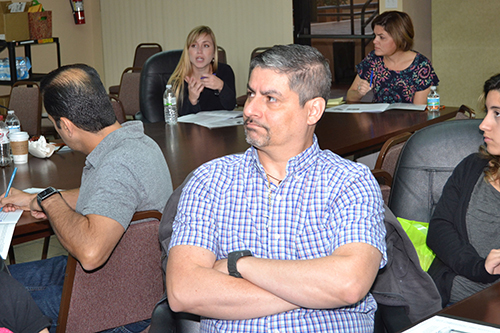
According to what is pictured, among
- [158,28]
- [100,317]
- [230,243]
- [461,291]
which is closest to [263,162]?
[230,243]

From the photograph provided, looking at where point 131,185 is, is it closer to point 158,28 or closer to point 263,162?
point 263,162

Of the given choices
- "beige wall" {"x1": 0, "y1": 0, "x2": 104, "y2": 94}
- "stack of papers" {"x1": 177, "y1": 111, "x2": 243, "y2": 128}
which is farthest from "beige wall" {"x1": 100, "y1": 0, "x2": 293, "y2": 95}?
"stack of papers" {"x1": 177, "y1": 111, "x2": 243, "y2": 128}

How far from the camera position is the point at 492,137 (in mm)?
1698

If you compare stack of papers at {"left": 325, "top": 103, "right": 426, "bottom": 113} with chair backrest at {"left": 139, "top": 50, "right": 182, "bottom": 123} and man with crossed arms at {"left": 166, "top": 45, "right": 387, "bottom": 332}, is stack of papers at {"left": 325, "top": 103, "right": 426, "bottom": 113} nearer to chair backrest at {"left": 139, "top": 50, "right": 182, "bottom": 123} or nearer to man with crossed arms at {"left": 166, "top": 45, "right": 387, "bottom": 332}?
chair backrest at {"left": 139, "top": 50, "right": 182, "bottom": 123}

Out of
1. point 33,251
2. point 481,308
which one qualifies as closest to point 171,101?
point 33,251

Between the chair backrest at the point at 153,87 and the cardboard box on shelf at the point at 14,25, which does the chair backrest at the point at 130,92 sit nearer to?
the chair backrest at the point at 153,87

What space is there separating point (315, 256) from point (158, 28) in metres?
6.64

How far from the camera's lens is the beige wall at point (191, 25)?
6.50 metres

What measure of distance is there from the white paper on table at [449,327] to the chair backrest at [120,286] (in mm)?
857

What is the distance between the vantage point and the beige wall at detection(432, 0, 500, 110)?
531cm

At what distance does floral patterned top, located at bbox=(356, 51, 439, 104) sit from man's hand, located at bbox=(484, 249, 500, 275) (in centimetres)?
232

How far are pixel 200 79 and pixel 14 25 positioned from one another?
3.50 metres

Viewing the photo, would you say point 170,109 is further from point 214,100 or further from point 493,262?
point 493,262

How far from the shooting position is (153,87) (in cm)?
404
